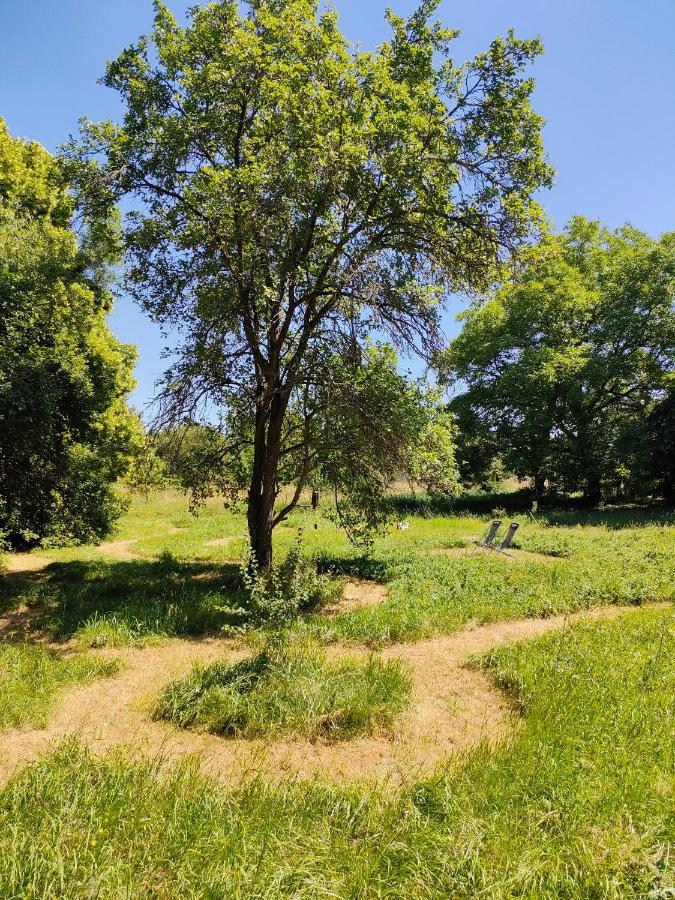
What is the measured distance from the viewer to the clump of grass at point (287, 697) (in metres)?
4.88

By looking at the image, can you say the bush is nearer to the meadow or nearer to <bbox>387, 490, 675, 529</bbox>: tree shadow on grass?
the meadow

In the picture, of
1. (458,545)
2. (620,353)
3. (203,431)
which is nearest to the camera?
(203,431)

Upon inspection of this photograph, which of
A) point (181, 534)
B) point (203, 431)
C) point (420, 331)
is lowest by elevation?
point (181, 534)

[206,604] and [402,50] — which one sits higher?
[402,50]

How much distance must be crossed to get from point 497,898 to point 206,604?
730 centimetres

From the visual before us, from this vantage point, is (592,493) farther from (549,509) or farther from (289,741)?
(289,741)

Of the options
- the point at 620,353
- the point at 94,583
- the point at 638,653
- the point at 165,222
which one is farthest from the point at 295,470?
the point at 620,353

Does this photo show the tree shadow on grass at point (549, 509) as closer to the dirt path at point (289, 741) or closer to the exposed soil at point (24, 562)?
the dirt path at point (289, 741)

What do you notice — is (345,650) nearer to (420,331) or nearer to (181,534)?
(420,331)

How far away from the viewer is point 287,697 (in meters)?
5.23

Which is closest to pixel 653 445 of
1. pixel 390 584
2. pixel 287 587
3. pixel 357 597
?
pixel 390 584

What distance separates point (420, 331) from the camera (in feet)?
31.3

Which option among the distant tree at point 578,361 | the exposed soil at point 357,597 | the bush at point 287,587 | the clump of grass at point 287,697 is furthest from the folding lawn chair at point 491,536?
the distant tree at point 578,361

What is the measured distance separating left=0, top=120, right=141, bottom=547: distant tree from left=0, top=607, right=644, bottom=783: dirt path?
→ 6080 mm
